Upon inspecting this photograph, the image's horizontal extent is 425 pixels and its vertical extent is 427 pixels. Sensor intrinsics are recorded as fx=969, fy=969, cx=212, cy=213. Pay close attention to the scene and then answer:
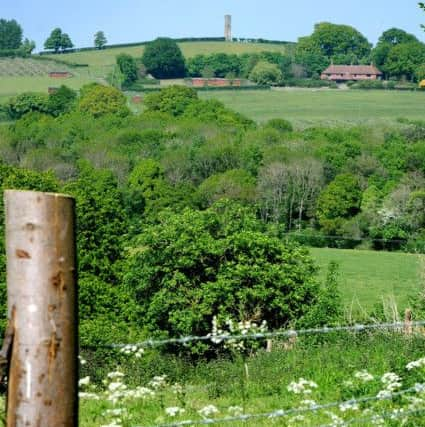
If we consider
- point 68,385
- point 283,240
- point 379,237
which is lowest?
point 379,237

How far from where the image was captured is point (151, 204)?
7969 cm

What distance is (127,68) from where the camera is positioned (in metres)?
173

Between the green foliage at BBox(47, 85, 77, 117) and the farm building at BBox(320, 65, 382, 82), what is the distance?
187 ft

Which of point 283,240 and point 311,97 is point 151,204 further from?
point 311,97

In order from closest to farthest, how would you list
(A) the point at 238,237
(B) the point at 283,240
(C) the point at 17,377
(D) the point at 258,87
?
(C) the point at 17,377, (A) the point at 238,237, (B) the point at 283,240, (D) the point at 258,87

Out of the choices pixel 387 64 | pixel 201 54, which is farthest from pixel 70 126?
pixel 387 64

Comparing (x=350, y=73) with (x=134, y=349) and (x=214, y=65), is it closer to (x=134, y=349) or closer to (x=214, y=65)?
(x=214, y=65)

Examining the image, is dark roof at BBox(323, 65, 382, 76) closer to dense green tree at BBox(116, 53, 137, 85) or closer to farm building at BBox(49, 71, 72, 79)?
dense green tree at BBox(116, 53, 137, 85)

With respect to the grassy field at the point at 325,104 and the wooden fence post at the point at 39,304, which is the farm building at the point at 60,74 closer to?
the grassy field at the point at 325,104

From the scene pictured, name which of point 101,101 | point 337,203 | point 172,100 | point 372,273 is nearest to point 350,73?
point 172,100

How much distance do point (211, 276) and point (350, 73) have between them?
15345 cm

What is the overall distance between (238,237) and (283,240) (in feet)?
11.1

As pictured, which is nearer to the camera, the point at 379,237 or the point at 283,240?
the point at 283,240

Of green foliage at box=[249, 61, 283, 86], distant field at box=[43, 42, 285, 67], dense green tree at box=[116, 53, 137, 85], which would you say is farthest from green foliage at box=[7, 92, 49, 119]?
green foliage at box=[249, 61, 283, 86]
